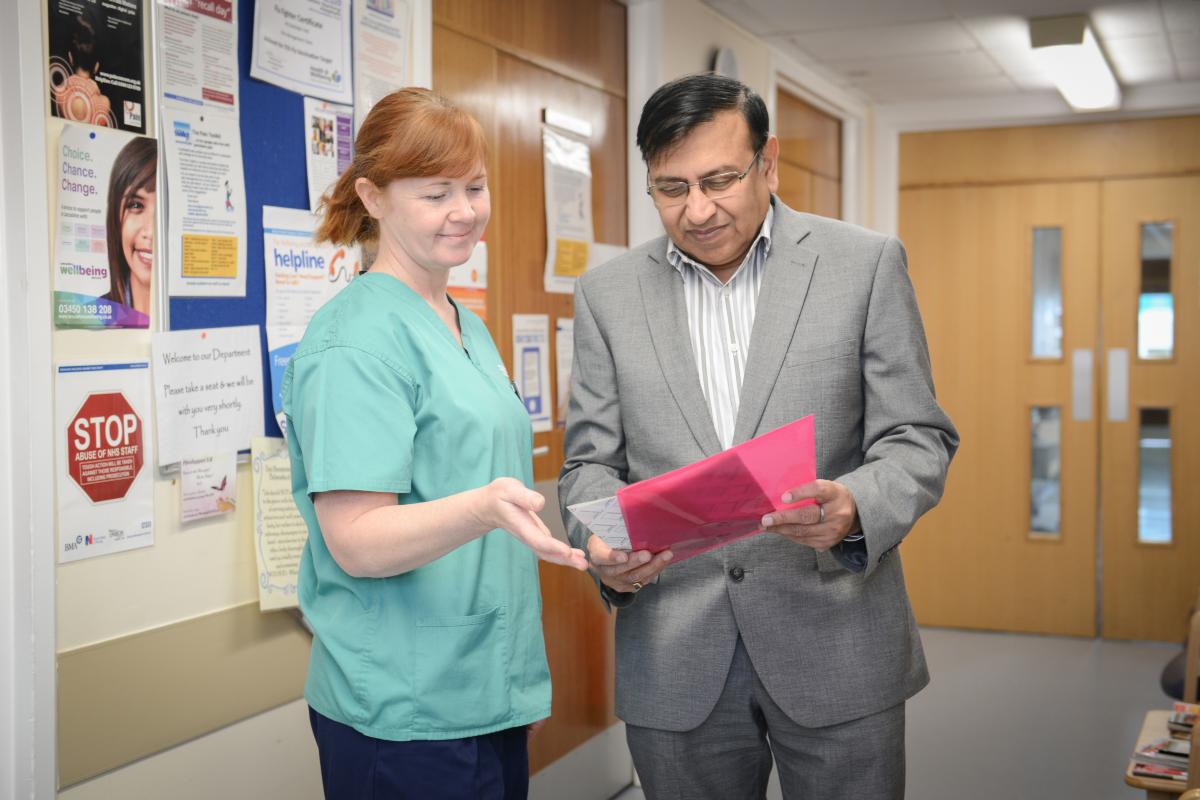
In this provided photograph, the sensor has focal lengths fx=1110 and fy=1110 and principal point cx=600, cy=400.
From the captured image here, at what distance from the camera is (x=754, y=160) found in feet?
5.32

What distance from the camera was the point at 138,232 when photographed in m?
1.72

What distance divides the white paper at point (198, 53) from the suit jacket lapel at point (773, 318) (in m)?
0.97

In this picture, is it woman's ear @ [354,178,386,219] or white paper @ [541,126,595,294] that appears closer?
woman's ear @ [354,178,386,219]

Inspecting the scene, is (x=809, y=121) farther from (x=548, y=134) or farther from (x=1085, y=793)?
(x=1085, y=793)

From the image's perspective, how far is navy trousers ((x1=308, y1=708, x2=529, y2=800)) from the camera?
1.36m

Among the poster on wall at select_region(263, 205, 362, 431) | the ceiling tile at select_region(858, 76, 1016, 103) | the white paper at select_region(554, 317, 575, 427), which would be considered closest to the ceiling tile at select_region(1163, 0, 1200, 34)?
the ceiling tile at select_region(858, 76, 1016, 103)

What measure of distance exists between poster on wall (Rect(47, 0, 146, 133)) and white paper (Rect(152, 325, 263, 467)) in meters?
0.35

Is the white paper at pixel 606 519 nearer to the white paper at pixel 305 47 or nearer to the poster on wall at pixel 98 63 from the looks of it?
the poster on wall at pixel 98 63

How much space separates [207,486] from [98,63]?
68 centimetres

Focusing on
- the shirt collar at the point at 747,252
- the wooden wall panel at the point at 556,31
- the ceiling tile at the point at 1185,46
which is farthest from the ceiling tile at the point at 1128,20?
the shirt collar at the point at 747,252

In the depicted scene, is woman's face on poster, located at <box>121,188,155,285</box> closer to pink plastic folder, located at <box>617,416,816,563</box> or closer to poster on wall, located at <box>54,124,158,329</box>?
poster on wall, located at <box>54,124,158,329</box>

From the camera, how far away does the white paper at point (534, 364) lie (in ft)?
9.53

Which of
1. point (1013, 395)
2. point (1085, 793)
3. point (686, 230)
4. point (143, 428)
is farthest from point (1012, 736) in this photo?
point (143, 428)

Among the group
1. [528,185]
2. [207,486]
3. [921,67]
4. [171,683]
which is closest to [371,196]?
[207,486]
